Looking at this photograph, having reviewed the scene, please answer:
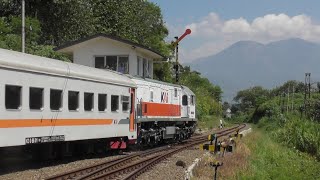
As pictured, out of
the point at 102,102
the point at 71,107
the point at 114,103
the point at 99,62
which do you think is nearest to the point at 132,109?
the point at 114,103

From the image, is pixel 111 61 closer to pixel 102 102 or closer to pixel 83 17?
pixel 102 102

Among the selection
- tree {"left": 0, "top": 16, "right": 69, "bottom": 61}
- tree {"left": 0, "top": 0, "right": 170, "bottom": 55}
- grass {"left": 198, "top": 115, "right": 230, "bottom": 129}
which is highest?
tree {"left": 0, "top": 0, "right": 170, "bottom": 55}

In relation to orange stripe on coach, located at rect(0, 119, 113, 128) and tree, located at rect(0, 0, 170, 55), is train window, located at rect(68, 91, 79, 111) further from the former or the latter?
tree, located at rect(0, 0, 170, 55)

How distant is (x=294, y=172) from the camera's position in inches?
679

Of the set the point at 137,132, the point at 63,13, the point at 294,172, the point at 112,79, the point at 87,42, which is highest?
the point at 63,13

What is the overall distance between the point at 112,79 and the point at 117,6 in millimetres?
30862

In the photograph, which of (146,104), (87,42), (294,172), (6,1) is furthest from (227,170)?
(6,1)

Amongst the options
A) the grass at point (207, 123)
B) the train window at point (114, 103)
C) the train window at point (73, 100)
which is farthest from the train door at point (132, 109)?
the grass at point (207, 123)

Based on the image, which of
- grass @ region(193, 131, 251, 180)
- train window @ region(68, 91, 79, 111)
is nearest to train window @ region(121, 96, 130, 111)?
train window @ region(68, 91, 79, 111)

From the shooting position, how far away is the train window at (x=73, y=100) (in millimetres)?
15049

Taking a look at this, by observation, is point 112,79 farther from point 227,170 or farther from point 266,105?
point 266,105

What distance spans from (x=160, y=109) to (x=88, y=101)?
7.54m

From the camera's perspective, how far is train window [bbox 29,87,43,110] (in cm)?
1314

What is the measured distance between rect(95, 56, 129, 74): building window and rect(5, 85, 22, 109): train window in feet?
39.2
